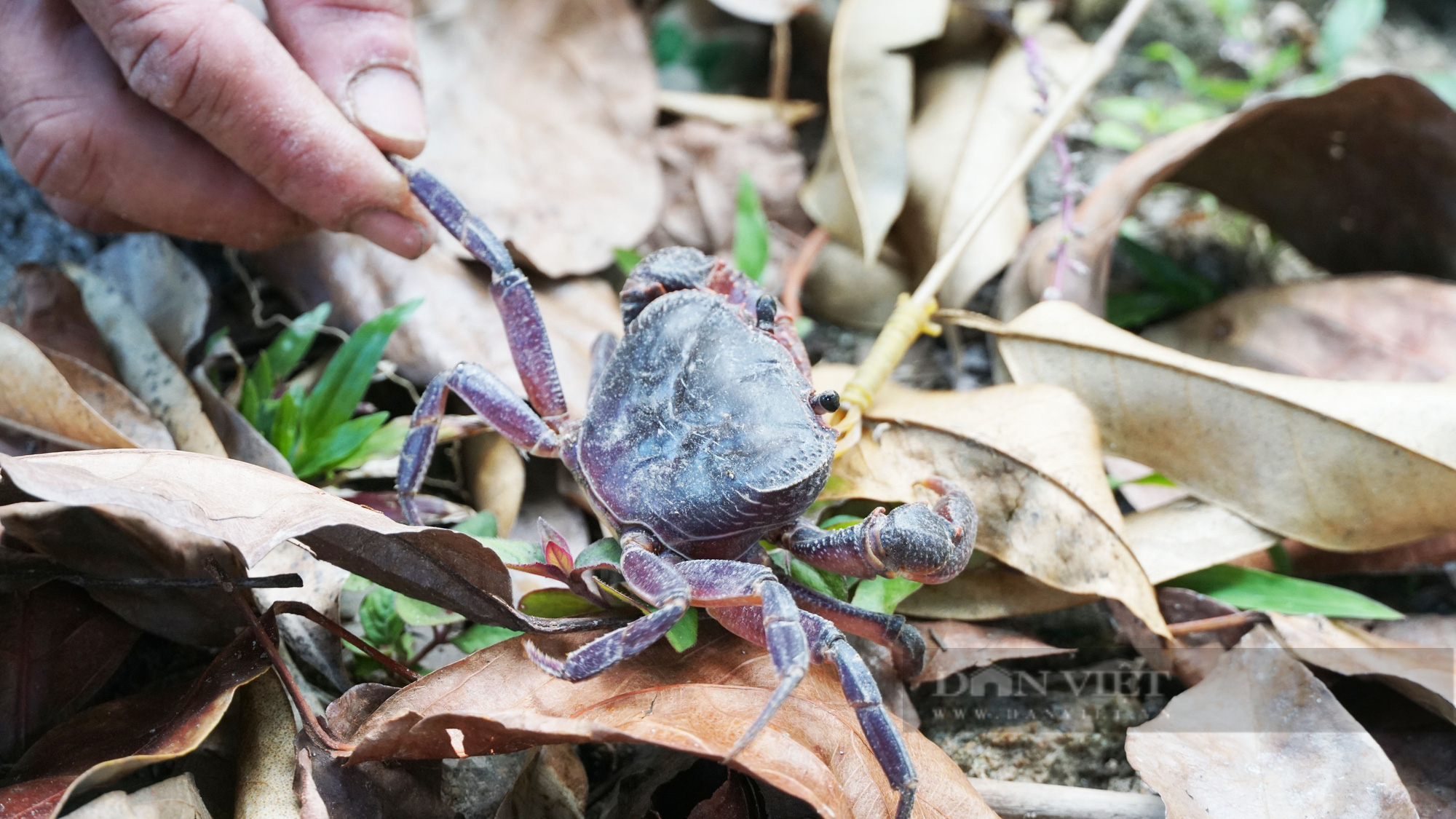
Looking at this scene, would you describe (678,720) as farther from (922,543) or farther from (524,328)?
(524,328)

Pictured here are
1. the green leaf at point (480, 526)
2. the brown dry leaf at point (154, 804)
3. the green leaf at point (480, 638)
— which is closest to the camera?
the brown dry leaf at point (154, 804)

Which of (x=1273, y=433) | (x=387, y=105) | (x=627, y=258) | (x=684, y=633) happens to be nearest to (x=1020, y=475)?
(x=1273, y=433)

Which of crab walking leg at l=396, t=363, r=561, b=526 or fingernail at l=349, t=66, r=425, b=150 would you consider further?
fingernail at l=349, t=66, r=425, b=150

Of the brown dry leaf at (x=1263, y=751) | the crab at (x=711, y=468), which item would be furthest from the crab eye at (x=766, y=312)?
the brown dry leaf at (x=1263, y=751)

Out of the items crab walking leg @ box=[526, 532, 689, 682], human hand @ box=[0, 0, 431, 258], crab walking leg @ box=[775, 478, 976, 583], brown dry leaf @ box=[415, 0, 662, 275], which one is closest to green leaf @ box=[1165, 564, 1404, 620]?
crab walking leg @ box=[775, 478, 976, 583]

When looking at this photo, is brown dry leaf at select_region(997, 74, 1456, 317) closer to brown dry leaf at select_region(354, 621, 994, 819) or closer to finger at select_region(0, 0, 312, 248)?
brown dry leaf at select_region(354, 621, 994, 819)

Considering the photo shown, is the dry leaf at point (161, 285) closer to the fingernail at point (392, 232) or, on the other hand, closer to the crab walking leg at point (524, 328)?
the fingernail at point (392, 232)
